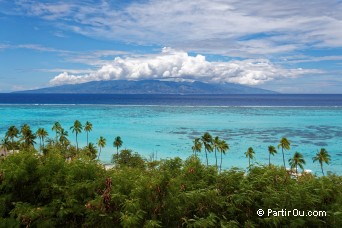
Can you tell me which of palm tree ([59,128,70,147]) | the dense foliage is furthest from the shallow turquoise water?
the dense foliage

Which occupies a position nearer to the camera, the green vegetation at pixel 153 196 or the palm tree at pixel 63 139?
the green vegetation at pixel 153 196

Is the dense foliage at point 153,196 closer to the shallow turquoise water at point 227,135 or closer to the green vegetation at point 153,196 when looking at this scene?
the green vegetation at point 153,196

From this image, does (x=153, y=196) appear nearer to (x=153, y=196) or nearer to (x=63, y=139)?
(x=153, y=196)

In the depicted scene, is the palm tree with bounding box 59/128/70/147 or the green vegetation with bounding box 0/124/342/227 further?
the palm tree with bounding box 59/128/70/147

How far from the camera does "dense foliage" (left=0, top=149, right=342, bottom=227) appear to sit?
10617 mm

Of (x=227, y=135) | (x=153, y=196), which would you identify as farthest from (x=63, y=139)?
(x=153, y=196)

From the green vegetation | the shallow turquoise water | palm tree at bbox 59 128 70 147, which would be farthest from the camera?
the shallow turquoise water

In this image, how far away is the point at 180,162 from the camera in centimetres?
1476

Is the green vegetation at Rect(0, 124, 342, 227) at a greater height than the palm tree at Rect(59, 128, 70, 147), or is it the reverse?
the green vegetation at Rect(0, 124, 342, 227)

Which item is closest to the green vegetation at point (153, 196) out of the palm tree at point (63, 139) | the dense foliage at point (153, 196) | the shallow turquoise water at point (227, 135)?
the dense foliage at point (153, 196)

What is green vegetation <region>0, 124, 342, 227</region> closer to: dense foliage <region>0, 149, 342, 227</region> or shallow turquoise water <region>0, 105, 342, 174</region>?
dense foliage <region>0, 149, 342, 227</region>

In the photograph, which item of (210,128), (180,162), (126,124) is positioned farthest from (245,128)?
(180,162)

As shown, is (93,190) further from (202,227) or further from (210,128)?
(210,128)

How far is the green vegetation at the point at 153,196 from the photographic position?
10.6m
